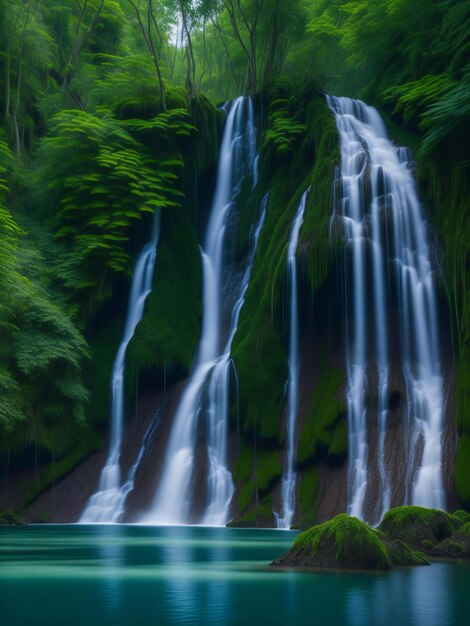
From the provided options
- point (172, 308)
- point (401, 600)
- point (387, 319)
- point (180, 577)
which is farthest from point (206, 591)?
point (172, 308)

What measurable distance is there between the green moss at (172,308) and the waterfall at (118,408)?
0.99 feet

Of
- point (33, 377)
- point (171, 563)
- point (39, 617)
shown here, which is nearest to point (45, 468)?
point (33, 377)

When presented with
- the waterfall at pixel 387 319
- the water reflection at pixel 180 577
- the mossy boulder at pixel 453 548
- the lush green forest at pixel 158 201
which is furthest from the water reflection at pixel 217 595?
the lush green forest at pixel 158 201

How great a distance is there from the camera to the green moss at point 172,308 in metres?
24.3

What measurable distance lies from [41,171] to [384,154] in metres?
11.8

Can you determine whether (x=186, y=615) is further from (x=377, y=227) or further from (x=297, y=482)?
(x=377, y=227)

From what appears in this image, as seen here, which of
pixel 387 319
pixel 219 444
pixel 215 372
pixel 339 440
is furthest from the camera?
pixel 215 372

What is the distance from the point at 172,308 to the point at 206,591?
59.0ft

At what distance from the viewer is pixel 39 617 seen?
6.52m

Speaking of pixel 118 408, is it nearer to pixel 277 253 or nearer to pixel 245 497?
pixel 245 497

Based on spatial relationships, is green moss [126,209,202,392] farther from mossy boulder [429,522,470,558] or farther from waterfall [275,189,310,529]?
mossy boulder [429,522,470,558]

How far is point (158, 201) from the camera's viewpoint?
26391mm

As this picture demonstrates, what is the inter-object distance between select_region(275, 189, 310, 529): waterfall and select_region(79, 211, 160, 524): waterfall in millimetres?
4736

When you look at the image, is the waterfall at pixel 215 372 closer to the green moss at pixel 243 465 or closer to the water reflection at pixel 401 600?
the green moss at pixel 243 465
